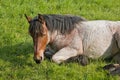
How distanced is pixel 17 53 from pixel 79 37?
1705 millimetres

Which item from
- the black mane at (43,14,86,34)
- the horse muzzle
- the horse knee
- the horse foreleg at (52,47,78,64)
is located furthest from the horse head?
the horse knee

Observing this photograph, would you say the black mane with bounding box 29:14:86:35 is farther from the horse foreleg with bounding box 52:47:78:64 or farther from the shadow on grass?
the shadow on grass

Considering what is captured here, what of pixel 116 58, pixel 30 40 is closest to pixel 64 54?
pixel 116 58

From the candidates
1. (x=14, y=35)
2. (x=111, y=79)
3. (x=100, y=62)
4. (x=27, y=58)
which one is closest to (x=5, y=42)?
(x=14, y=35)

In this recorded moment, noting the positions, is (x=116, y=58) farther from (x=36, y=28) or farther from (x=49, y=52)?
(x=36, y=28)

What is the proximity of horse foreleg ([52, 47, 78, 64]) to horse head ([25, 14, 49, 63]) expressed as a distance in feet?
1.52

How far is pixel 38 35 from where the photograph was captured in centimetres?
828

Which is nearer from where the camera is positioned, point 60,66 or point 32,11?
point 60,66

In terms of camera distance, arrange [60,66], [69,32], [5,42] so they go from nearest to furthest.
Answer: [60,66]
[69,32]
[5,42]

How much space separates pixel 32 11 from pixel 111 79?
215 inches

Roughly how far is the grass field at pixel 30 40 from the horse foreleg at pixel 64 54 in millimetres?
183

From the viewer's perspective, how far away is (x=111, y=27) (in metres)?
9.20

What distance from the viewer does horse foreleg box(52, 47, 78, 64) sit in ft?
28.3

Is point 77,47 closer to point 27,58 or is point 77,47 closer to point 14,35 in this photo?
point 27,58
